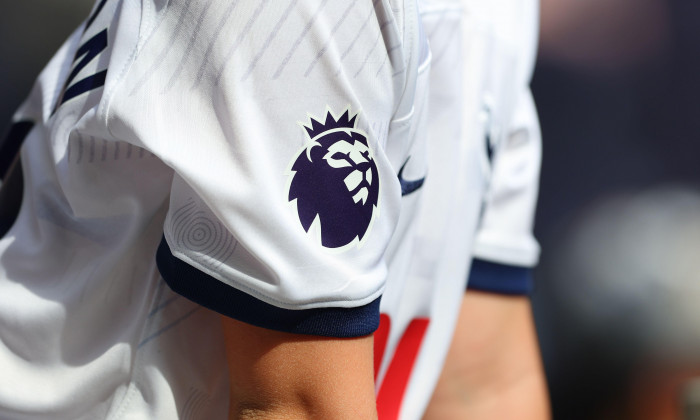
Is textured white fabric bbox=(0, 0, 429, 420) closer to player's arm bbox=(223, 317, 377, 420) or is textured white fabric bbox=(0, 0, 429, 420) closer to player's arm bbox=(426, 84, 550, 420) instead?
player's arm bbox=(223, 317, 377, 420)

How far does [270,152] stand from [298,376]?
0.53 feet

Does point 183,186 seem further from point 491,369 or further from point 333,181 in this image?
point 491,369

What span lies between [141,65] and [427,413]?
80 centimetres

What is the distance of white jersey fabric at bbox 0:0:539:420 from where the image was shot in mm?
446

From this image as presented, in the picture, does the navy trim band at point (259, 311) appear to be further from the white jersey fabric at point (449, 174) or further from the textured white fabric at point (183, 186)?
the white jersey fabric at point (449, 174)

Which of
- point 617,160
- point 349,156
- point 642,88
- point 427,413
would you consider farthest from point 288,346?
point 642,88

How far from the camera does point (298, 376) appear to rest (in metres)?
0.46

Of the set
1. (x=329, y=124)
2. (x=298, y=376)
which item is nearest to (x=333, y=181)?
(x=329, y=124)

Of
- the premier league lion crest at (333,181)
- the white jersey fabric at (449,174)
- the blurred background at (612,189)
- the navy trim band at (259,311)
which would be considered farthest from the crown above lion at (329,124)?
the blurred background at (612,189)

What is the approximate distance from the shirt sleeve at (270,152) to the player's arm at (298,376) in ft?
0.05

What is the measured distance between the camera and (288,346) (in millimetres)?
465

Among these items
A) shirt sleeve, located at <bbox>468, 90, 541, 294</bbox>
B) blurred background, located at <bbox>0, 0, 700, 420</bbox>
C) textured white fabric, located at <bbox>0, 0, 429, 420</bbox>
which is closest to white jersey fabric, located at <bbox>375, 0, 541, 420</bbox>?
shirt sleeve, located at <bbox>468, 90, 541, 294</bbox>

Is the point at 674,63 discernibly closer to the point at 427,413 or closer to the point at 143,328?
the point at 427,413

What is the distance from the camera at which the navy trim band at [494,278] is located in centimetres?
100
